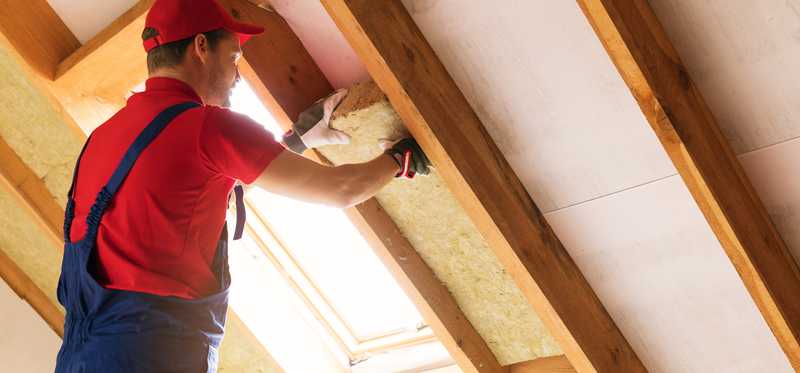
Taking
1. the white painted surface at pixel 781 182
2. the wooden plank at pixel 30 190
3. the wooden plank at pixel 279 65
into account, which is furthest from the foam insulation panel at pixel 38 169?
the white painted surface at pixel 781 182

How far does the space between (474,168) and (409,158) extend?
0.16 meters

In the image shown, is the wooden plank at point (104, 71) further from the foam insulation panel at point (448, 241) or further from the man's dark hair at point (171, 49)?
the foam insulation panel at point (448, 241)

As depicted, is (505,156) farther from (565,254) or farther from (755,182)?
(755,182)

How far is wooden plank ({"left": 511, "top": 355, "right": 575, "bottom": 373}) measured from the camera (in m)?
2.81

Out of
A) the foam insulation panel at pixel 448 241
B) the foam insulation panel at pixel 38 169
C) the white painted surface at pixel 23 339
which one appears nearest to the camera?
the foam insulation panel at pixel 448 241

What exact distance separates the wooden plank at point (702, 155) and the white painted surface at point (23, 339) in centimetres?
292

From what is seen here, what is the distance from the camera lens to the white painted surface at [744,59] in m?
1.86

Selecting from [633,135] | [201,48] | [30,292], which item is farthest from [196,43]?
[30,292]

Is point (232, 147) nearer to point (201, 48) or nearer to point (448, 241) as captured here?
point (201, 48)

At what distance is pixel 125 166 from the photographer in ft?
6.70

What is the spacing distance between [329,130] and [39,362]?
2.16 meters

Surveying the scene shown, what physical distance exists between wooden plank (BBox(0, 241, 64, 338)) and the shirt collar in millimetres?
1981

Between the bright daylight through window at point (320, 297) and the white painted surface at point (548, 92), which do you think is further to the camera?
the bright daylight through window at point (320, 297)

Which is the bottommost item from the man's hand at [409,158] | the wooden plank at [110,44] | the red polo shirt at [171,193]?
the man's hand at [409,158]
